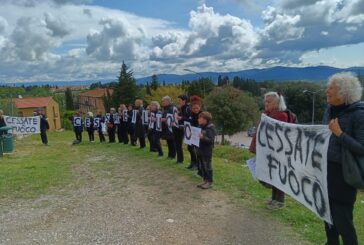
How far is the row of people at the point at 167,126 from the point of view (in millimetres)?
9750

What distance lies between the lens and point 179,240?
633 centimetres

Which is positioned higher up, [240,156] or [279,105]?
[279,105]

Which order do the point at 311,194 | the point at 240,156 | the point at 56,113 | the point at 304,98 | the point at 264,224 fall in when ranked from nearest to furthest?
the point at 311,194 → the point at 264,224 → the point at 240,156 → the point at 304,98 → the point at 56,113

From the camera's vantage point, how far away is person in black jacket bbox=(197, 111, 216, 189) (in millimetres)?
9648

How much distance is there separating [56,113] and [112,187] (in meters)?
92.1

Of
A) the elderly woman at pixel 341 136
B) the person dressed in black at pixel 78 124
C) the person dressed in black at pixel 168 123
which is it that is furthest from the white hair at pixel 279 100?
the person dressed in black at pixel 78 124

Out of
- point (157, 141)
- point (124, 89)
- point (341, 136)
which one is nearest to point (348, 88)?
point (341, 136)

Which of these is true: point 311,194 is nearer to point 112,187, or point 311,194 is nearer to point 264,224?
point 264,224

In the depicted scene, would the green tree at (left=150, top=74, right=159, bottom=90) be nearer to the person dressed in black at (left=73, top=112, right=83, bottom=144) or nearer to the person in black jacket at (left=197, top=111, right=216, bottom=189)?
the person dressed in black at (left=73, top=112, right=83, bottom=144)

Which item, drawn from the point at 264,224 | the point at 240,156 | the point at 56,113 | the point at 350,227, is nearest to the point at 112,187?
the point at 264,224

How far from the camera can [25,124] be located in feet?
83.4

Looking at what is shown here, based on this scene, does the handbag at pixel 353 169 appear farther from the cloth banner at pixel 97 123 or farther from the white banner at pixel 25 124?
the white banner at pixel 25 124

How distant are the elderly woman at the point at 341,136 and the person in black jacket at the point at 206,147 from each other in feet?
15.9

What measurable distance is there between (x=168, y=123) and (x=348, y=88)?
9096mm
